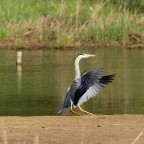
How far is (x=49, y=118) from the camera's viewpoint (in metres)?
11.4

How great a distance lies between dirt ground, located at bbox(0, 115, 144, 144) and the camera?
30.4ft

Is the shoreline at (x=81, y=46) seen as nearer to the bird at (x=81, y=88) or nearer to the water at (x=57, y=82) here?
the water at (x=57, y=82)

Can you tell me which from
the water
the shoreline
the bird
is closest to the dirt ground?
the bird

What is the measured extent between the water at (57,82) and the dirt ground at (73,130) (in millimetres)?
2448

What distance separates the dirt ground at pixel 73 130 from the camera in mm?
9266

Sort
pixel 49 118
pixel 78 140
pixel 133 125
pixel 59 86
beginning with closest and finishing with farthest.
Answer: pixel 78 140, pixel 133 125, pixel 49 118, pixel 59 86

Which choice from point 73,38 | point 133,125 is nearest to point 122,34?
point 73,38

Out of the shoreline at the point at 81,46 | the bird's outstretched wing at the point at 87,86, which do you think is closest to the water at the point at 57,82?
the shoreline at the point at 81,46

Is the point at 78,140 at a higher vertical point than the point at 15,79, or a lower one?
higher

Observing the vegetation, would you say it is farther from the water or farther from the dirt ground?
the dirt ground

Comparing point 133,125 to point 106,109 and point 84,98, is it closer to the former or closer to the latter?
point 84,98

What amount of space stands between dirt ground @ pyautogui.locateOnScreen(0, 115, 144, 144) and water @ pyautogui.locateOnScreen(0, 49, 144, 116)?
8.03ft

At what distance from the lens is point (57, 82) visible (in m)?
19.1

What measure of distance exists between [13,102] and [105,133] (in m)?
5.85
